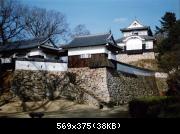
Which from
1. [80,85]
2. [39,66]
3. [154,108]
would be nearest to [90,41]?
[80,85]

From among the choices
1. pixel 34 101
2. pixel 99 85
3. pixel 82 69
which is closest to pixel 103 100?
pixel 99 85

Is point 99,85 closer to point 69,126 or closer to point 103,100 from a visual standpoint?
point 103,100

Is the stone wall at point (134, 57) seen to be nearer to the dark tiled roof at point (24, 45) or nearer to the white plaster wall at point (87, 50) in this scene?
the white plaster wall at point (87, 50)

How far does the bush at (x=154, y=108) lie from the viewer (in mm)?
10833

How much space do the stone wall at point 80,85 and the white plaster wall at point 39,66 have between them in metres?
0.34

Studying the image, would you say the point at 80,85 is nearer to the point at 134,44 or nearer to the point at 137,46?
the point at 137,46

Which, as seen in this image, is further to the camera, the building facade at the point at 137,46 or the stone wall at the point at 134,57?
the building facade at the point at 137,46

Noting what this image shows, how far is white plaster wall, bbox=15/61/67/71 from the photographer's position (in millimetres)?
21719

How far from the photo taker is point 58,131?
567cm

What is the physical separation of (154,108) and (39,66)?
502 inches

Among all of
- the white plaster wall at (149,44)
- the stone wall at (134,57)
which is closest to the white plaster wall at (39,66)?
the stone wall at (134,57)

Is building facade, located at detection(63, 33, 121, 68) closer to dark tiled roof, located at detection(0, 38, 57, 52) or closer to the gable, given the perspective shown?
dark tiled roof, located at detection(0, 38, 57, 52)

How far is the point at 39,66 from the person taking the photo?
74.4ft

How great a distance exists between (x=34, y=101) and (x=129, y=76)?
9.74 metres
